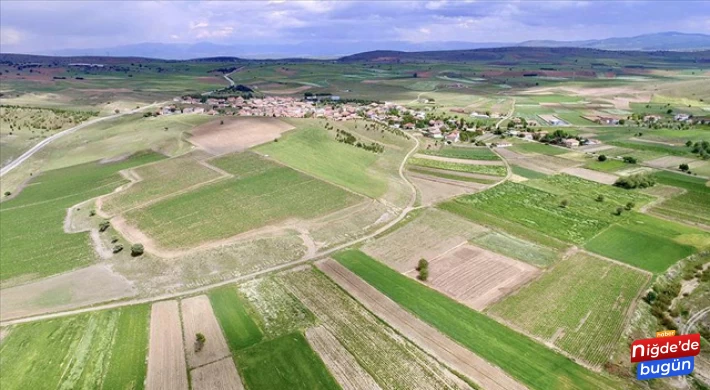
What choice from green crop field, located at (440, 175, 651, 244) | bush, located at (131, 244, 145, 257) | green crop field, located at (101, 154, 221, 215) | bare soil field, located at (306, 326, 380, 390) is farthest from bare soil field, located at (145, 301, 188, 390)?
green crop field, located at (440, 175, 651, 244)

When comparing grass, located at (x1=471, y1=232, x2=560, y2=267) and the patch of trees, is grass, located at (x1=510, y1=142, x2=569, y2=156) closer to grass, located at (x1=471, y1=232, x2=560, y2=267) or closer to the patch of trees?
the patch of trees

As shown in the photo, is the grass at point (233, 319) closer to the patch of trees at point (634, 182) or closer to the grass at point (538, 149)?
the patch of trees at point (634, 182)

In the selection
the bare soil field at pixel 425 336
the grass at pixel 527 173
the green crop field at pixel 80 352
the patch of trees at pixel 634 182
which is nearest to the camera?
the bare soil field at pixel 425 336

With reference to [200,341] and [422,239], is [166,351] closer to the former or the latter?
[200,341]

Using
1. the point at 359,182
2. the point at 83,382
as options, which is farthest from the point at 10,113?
the point at 83,382

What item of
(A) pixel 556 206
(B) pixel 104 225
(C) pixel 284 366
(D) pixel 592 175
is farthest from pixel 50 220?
(D) pixel 592 175

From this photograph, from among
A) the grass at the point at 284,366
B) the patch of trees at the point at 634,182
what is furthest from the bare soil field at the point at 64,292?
the patch of trees at the point at 634,182
